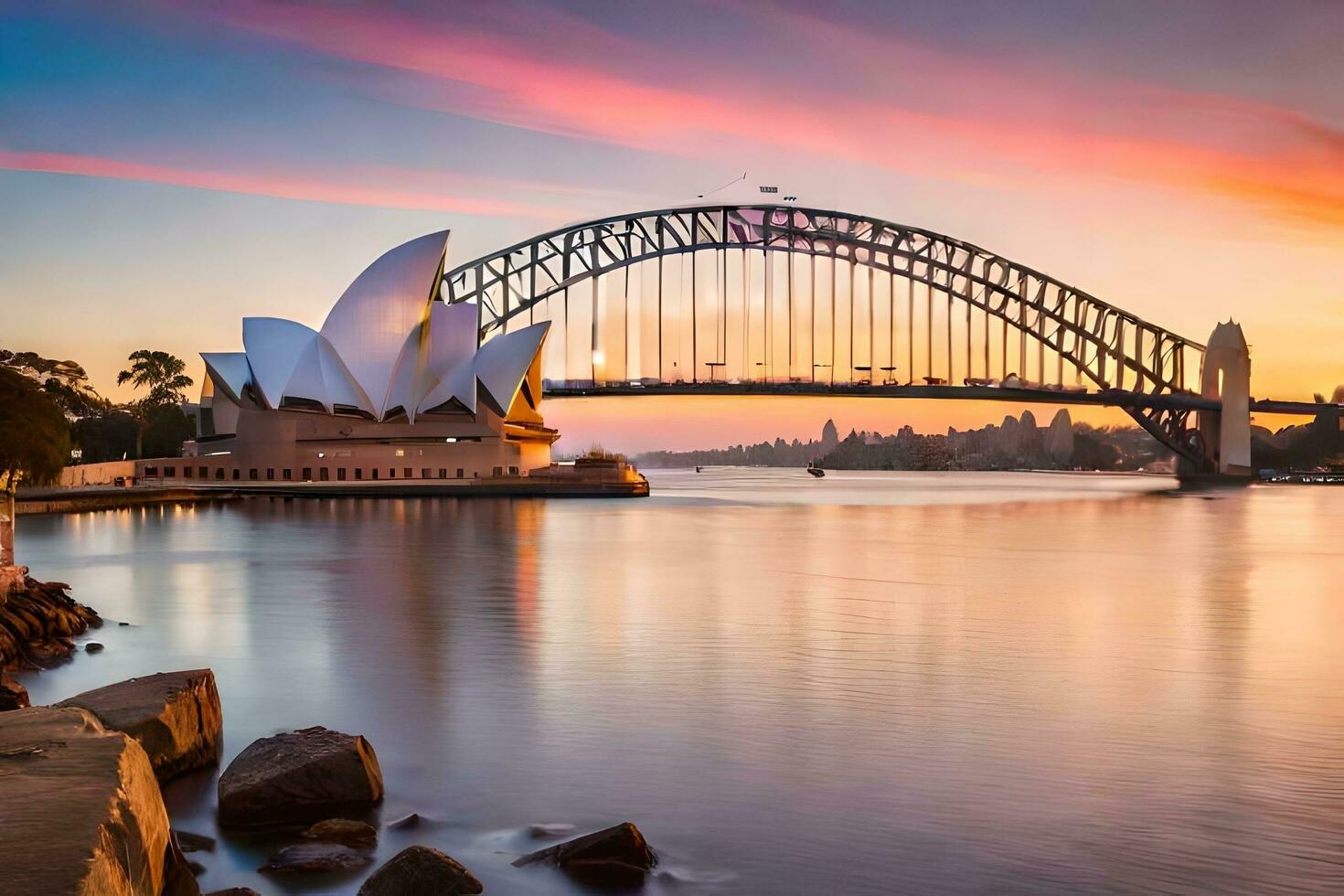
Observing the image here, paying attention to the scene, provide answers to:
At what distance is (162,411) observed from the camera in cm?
8725

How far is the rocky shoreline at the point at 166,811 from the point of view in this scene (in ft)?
15.4

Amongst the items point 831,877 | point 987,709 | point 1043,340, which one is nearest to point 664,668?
point 987,709

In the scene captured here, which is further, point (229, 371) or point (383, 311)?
point (229, 371)

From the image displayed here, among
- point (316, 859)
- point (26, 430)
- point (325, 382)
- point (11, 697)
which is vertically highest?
point (325, 382)

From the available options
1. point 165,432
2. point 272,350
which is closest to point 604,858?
point 272,350

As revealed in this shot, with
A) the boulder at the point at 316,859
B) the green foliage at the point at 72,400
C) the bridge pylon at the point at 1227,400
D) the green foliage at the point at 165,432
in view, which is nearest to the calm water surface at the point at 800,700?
the boulder at the point at 316,859

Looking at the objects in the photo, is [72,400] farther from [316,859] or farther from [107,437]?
[316,859]

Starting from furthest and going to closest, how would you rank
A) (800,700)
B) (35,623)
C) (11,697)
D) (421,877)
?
(35,623) < (800,700) < (11,697) < (421,877)

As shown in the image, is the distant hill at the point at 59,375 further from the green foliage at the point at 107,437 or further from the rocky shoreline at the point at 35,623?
the rocky shoreline at the point at 35,623

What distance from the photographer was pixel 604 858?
23.3 ft

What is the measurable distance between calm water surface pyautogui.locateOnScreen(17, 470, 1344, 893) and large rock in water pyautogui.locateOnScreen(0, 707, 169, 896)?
4.52ft

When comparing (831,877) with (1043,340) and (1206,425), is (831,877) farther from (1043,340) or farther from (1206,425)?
(1206,425)

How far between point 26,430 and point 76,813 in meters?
33.0

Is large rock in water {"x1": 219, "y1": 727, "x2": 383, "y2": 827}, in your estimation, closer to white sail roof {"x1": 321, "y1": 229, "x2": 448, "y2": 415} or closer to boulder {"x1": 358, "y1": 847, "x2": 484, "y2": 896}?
boulder {"x1": 358, "y1": 847, "x2": 484, "y2": 896}
